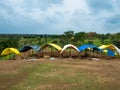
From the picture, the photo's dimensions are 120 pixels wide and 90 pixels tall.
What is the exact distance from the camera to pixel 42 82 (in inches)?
798

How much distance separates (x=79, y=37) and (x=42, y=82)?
54.6 metres

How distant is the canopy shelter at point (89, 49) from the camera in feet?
144

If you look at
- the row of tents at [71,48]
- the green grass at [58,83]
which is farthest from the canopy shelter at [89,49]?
the green grass at [58,83]

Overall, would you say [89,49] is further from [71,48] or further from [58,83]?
[58,83]

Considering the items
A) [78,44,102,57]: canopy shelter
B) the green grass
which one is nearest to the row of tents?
[78,44,102,57]: canopy shelter

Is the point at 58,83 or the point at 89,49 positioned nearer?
the point at 58,83

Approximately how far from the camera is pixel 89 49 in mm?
48156

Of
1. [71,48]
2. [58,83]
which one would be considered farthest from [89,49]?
[58,83]

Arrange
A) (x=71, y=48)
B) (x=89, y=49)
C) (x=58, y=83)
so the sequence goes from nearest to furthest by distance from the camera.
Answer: (x=58, y=83) → (x=71, y=48) → (x=89, y=49)

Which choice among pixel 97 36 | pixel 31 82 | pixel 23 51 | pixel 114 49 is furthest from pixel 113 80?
pixel 97 36

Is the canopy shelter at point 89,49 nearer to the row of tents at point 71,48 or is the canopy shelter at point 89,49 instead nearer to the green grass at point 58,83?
the row of tents at point 71,48

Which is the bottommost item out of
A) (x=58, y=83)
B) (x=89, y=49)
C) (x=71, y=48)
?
(x=58, y=83)

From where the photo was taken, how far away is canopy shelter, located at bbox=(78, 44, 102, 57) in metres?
44.0

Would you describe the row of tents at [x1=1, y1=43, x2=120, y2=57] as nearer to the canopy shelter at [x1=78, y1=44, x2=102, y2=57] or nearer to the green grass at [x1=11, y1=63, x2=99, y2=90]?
the canopy shelter at [x1=78, y1=44, x2=102, y2=57]
